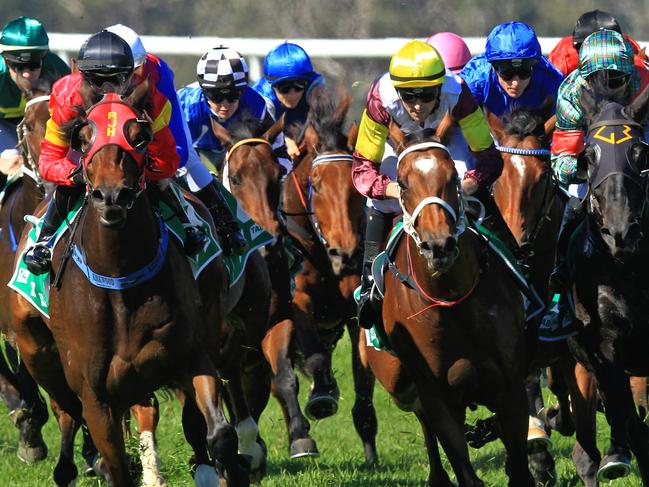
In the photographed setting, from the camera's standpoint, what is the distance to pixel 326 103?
10.4 meters

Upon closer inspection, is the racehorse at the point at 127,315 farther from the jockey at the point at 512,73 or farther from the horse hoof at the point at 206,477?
the jockey at the point at 512,73

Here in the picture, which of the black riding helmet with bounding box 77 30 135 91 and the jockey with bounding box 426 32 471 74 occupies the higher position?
the jockey with bounding box 426 32 471 74

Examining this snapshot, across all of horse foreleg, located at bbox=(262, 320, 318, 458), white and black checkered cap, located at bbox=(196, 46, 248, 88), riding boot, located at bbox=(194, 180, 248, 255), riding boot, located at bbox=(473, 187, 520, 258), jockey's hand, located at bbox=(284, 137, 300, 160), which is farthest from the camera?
jockey's hand, located at bbox=(284, 137, 300, 160)

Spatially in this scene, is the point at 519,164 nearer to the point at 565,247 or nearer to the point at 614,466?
the point at 565,247

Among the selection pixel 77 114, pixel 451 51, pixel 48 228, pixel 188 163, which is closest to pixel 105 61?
pixel 77 114

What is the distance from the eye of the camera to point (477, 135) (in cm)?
741

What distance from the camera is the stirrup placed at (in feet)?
24.0

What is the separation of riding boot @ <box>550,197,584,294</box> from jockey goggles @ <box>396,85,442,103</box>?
39.3 inches

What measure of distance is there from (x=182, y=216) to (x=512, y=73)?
2.76 meters

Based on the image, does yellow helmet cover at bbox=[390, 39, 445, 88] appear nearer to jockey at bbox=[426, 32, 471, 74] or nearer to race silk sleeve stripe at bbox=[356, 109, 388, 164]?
race silk sleeve stripe at bbox=[356, 109, 388, 164]

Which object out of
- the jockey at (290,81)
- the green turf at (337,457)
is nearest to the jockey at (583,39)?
the jockey at (290,81)

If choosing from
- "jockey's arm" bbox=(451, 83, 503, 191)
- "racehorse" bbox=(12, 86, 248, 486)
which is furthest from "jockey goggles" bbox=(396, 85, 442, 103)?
"racehorse" bbox=(12, 86, 248, 486)

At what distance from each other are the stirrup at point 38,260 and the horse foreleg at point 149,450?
4.74ft

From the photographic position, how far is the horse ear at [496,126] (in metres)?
8.74
